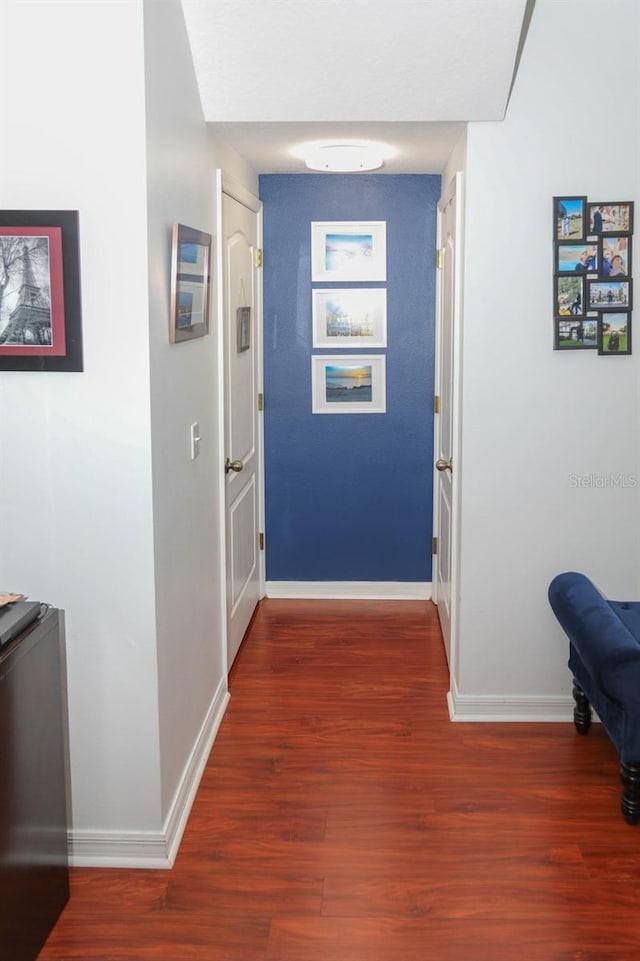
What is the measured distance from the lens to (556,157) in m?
3.59

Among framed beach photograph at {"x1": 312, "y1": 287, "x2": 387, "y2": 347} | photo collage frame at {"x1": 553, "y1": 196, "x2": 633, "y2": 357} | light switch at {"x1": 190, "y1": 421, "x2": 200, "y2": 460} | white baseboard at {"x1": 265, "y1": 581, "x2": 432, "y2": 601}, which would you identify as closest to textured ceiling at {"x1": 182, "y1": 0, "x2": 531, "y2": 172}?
photo collage frame at {"x1": 553, "y1": 196, "x2": 633, "y2": 357}

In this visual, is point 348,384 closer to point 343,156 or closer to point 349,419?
point 349,419

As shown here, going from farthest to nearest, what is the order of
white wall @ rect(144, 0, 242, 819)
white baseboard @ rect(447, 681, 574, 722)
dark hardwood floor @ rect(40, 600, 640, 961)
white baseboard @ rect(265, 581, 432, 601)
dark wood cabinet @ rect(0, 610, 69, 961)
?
1. white baseboard @ rect(265, 581, 432, 601)
2. white baseboard @ rect(447, 681, 574, 722)
3. white wall @ rect(144, 0, 242, 819)
4. dark hardwood floor @ rect(40, 600, 640, 961)
5. dark wood cabinet @ rect(0, 610, 69, 961)

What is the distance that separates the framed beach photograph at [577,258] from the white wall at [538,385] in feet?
0.14

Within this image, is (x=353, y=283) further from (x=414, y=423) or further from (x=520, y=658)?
(x=520, y=658)

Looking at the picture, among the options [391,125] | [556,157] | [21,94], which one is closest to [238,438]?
[391,125]

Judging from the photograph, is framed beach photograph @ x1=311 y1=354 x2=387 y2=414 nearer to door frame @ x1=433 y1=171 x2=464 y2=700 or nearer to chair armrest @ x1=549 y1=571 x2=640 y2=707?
door frame @ x1=433 y1=171 x2=464 y2=700

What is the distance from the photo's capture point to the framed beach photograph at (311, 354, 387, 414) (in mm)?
5270

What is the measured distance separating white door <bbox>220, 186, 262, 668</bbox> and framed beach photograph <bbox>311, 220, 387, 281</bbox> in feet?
1.08

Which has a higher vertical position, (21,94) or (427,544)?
(21,94)

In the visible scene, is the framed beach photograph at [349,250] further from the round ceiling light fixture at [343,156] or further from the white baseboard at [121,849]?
the white baseboard at [121,849]

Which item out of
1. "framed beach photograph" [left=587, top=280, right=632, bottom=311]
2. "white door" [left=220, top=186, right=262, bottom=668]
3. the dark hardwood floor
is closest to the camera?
the dark hardwood floor

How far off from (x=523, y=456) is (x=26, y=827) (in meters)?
2.20

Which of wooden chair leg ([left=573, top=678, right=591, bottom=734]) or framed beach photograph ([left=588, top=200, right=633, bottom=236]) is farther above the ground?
framed beach photograph ([left=588, top=200, right=633, bottom=236])
